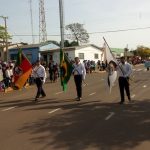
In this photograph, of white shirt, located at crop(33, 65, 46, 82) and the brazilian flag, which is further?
the brazilian flag

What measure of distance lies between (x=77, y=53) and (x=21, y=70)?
139 feet

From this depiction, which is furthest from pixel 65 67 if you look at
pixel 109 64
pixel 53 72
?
pixel 53 72

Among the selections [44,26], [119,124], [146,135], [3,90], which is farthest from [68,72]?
[44,26]

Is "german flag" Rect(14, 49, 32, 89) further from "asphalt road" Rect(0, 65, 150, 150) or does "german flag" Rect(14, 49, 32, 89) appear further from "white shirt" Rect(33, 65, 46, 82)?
"asphalt road" Rect(0, 65, 150, 150)

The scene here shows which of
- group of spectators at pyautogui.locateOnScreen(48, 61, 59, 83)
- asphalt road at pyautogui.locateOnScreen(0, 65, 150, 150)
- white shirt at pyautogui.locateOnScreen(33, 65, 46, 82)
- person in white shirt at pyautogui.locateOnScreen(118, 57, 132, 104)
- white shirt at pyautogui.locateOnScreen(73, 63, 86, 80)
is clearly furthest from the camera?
group of spectators at pyautogui.locateOnScreen(48, 61, 59, 83)

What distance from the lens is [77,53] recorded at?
6216cm

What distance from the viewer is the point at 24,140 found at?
9.68 meters

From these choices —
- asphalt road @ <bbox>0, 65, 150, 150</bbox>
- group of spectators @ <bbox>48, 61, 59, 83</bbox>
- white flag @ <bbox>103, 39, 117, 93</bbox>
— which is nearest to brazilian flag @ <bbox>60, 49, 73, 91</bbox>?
white flag @ <bbox>103, 39, 117, 93</bbox>

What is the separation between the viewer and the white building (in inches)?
2415

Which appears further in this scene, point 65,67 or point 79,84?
point 65,67

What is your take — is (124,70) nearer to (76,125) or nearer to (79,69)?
(79,69)

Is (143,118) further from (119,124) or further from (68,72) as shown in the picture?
(68,72)

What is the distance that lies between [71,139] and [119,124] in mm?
2303

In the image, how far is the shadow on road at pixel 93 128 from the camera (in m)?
9.22
